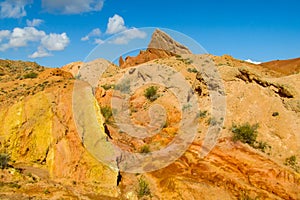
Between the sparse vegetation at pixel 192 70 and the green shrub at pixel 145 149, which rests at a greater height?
the sparse vegetation at pixel 192 70

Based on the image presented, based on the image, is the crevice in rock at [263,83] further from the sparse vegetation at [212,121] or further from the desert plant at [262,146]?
the desert plant at [262,146]

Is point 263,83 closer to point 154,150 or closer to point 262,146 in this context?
point 262,146

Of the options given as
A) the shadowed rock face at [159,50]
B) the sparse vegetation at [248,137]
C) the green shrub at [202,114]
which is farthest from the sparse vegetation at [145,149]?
the shadowed rock face at [159,50]

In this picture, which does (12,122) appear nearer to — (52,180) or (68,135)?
(68,135)

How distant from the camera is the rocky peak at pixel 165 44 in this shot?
4688 cm

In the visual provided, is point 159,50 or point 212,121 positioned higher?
point 159,50

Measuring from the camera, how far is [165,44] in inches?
1911

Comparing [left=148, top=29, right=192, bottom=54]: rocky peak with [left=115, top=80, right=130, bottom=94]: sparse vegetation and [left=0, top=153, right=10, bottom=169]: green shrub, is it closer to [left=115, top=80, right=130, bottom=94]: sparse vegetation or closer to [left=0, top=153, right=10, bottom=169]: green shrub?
[left=115, top=80, right=130, bottom=94]: sparse vegetation

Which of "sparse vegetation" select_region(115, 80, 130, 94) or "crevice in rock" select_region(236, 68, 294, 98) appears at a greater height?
"sparse vegetation" select_region(115, 80, 130, 94)

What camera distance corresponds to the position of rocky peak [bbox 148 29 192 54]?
154 ft

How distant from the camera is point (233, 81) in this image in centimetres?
2133

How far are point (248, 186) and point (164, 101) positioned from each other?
14.9m

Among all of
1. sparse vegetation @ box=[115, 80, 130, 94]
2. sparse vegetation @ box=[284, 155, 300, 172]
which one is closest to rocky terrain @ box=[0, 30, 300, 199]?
sparse vegetation @ box=[284, 155, 300, 172]

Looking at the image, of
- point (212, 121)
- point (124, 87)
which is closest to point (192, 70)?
point (124, 87)
